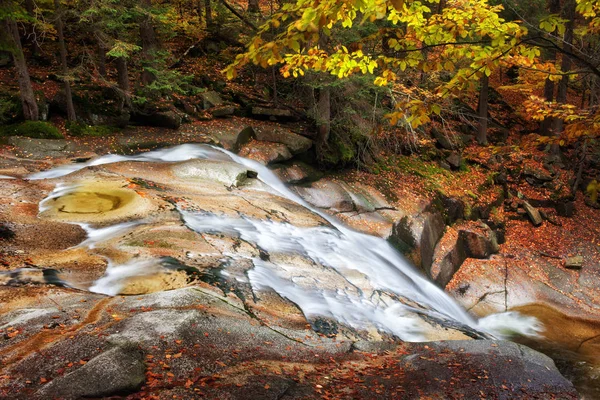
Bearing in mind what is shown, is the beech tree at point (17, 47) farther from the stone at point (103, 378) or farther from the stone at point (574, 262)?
the stone at point (574, 262)

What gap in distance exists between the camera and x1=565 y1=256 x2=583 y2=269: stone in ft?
46.8

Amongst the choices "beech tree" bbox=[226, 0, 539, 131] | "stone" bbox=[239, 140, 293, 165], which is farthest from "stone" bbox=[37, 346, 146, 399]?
"stone" bbox=[239, 140, 293, 165]

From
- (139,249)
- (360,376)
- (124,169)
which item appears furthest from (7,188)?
(360,376)

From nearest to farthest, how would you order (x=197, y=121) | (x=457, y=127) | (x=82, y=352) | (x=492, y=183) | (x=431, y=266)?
(x=82, y=352) < (x=431, y=266) < (x=197, y=121) < (x=492, y=183) < (x=457, y=127)

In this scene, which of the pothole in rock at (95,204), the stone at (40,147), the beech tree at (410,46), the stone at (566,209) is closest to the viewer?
the beech tree at (410,46)

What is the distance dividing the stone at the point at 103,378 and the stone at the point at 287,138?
11.8m

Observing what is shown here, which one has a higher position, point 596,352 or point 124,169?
point 124,169

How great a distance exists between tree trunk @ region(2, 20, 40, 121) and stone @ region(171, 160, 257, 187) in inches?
212

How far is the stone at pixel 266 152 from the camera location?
46.0 feet

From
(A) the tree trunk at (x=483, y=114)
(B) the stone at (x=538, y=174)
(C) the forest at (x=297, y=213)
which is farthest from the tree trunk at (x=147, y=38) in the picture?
(B) the stone at (x=538, y=174)

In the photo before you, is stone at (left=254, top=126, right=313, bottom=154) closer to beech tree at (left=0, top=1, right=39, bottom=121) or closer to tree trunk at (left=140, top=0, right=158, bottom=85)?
tree trunk at (left=140, top=0, right=158, bottom=85)

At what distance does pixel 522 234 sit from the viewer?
53.3ft

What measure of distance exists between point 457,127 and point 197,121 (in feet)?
44.9

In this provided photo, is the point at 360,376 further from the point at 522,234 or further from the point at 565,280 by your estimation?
the point at 522,234
